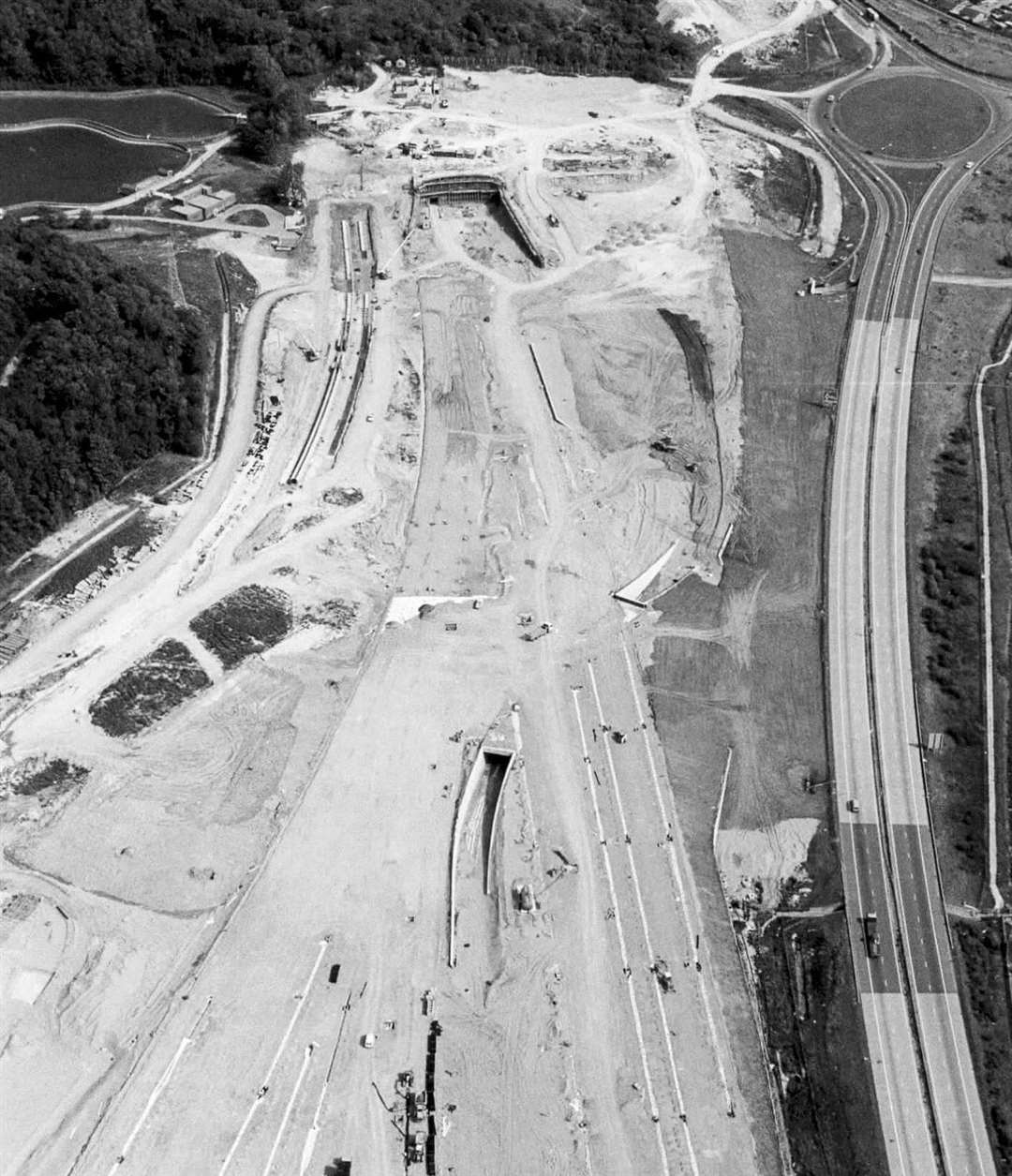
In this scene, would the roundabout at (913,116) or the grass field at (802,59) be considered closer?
the roundabout at (913,116)

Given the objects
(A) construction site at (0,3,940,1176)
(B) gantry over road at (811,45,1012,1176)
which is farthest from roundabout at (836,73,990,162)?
(A) construction site at (0,3,940,1176)

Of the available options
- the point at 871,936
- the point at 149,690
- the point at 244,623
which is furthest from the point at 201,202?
the point at 871,936

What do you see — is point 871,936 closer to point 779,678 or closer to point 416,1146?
point 779,678

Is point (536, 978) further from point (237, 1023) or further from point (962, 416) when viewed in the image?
point (962, 416)

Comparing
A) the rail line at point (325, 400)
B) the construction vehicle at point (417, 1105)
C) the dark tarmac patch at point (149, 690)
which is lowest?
the construction vehicle at point (417, 1105)

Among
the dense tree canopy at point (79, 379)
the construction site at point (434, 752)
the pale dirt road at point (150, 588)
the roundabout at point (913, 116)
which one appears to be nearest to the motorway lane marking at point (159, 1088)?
the construction site at point (434, 752)

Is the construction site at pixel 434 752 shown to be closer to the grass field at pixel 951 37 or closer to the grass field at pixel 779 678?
the grass field at pixel 779 678
